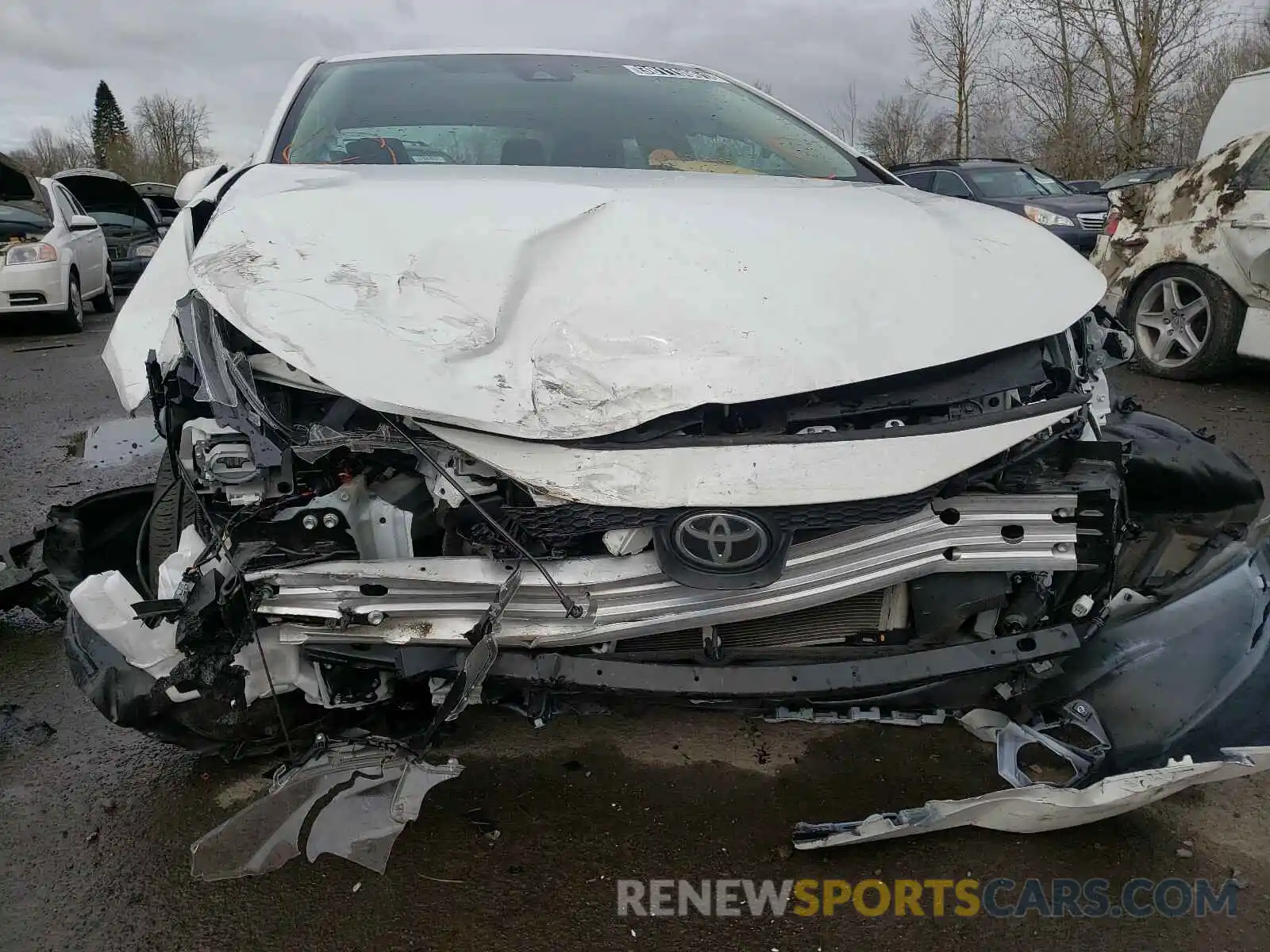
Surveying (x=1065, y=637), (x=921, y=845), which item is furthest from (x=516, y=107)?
(x=921, y=845)

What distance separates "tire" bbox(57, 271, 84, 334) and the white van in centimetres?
1061

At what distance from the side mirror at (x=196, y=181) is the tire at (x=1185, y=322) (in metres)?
5.76

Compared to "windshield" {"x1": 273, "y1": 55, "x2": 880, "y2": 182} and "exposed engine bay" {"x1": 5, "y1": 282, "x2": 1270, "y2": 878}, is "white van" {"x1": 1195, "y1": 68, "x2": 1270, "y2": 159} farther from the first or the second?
"exposed engine bay" {"x1": 5, "y1": 282, "x2": 1270, "y2": 878}

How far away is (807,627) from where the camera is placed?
83.9 inches

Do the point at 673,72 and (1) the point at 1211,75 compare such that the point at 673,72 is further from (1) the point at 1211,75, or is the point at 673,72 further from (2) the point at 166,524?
(1) the point at 1211,75

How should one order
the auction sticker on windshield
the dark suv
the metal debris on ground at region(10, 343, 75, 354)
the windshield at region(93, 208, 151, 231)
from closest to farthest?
the auction sticker on windshield
the metal debris on ground at region(10, 343, 75, 354)
the dark suv
the windshield at region(93, 208, 151, 231)

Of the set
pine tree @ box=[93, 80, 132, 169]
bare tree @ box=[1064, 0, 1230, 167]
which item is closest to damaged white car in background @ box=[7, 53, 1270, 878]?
bare tree @ box=[1064, 0, 1230, 167]

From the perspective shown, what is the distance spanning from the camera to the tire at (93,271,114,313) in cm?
1141

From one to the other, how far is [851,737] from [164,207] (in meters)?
18.6

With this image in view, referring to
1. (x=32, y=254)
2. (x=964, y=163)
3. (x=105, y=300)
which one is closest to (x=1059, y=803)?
(x=32, y=254)

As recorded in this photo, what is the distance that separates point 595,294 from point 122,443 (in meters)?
2.97

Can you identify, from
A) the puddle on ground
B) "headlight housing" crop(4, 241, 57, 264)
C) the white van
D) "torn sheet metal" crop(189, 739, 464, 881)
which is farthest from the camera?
"headlight housing" crop(4, 241, 57, 264)

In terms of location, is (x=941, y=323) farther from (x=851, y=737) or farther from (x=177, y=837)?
(x=177, y=837)

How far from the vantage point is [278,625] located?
192cm
